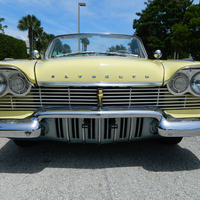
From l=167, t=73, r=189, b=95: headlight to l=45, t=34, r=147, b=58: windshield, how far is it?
4.12ft

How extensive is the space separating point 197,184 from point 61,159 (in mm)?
1399

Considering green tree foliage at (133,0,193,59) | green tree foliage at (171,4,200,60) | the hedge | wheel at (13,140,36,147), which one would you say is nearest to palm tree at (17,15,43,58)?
green tree foliage at (133,0,193,59)

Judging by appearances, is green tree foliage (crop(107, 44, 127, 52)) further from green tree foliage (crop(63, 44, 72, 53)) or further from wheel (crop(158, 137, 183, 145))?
wheel (crop(158, 137, 183, 145))

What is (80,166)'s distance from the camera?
2.01 m

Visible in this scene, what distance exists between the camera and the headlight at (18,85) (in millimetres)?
1791

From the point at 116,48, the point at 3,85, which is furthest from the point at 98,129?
the point at 116,48

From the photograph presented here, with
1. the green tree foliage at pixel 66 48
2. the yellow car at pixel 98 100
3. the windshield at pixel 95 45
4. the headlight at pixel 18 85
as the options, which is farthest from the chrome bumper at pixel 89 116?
the green tree foliage at pixel 66 48

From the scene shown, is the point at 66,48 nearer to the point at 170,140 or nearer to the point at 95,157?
the point at 95,157

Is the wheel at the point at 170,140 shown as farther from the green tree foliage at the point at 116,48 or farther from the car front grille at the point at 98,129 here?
the green tree foliage at the point at 116,48

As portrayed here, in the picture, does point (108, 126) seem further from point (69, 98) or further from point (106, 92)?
point (69, 98)

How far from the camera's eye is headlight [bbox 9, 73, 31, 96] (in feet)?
5.88

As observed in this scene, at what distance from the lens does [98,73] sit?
177 cm

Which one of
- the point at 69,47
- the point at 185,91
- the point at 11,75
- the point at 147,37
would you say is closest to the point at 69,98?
the point at 11,75

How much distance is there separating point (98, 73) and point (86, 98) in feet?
0.87
